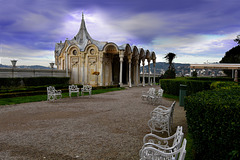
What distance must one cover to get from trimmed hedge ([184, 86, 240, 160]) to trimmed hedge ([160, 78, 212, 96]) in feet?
33.6

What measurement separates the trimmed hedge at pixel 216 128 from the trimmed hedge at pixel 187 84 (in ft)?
33.6

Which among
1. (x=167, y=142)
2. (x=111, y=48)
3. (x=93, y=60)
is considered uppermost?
(x=111, y=48)

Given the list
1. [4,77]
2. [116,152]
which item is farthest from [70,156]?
[4,77]

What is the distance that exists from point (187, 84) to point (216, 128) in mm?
11553

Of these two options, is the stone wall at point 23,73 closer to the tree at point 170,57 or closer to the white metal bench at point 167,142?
the white metal bench at point 167,142

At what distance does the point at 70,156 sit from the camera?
4070 millimetres

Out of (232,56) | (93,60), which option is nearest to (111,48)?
(93,60)

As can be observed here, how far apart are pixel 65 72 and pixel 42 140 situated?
83.1 ft

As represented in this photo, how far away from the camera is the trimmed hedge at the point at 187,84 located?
1311cm

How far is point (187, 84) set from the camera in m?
14.3

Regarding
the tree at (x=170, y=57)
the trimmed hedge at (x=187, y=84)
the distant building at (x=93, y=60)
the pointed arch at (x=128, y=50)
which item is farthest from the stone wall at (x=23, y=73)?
the tree at (x=170, y=57)

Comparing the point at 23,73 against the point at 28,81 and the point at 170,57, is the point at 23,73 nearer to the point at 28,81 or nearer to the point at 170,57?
the point at 28,81

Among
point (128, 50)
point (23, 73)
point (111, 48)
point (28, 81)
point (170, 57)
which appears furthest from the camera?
point (170, 57)

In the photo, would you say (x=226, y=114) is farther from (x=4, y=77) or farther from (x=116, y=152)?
(x=4, y=77)
